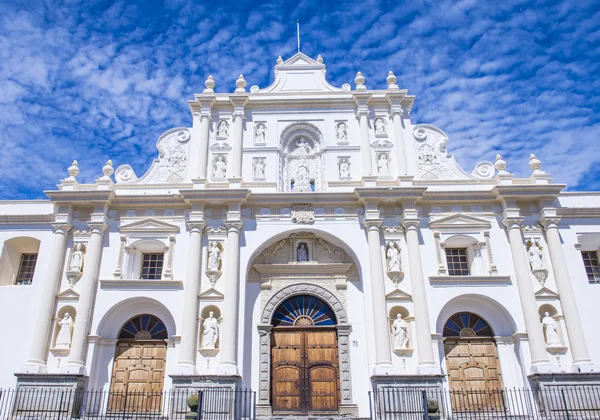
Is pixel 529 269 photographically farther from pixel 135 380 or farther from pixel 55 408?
pixel 55 408

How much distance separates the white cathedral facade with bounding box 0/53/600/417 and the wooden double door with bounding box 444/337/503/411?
0.07 metres

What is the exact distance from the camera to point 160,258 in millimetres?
19281

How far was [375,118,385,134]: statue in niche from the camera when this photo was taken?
20688 millimetres

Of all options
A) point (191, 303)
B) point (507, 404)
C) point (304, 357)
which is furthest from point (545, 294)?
point (191, 303)

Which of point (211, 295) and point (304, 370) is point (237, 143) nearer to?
point (211, 295)

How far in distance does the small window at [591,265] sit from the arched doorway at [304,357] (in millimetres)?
9760

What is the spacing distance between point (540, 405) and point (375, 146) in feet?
35.4

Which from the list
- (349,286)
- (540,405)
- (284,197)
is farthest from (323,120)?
(540,405)

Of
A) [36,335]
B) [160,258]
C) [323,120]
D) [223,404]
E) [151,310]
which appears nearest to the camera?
[223,404]

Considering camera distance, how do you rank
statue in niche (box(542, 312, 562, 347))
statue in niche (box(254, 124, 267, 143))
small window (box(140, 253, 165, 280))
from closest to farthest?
statue in niche (box(542, 312, 562, 347)) < small window (box(140, 253, 165, 280)) < statue in niche (box(254, 124, 267, 143))

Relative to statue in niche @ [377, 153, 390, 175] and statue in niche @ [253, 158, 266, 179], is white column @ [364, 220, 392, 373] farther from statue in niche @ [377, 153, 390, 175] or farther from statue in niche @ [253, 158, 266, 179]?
statue in niche @ [253, 158, 266, 179]

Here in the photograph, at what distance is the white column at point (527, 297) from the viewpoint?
1639 centimetres

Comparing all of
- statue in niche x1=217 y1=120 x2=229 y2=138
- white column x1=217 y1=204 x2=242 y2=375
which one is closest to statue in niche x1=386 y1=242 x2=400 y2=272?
white column x1=217 y1=204 x2=242 y2=375

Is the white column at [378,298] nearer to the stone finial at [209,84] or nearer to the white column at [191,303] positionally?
the white column at [191,303]
